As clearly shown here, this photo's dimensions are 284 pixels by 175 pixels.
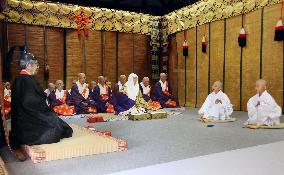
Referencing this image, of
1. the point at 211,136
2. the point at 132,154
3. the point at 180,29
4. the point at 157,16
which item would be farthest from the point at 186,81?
the point at 132,154

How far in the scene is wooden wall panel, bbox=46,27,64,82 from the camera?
30.0 ft

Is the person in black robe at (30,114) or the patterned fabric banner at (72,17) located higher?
the patterned fabric banner at (72,17)

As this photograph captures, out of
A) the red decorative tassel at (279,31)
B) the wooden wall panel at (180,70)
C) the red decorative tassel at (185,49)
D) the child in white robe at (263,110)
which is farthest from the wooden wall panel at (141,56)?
the child in white robe at (263,110)

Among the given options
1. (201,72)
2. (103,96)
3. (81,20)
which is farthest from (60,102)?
(201,72)

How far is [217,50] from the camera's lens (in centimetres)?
900

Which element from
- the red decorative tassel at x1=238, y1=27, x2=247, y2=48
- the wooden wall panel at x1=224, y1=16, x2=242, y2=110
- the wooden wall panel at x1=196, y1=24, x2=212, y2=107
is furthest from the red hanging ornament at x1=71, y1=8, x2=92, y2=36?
the red decorative tassel at x1=238, y1=27, x2=247, y2=48

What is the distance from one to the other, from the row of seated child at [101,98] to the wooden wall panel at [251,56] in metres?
2.42

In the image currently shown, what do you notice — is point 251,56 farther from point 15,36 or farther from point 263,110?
point 15,36

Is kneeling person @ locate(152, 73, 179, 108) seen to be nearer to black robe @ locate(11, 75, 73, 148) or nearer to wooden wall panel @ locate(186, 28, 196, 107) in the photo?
wooden wall panel @ locate(186, 28, 196, 107)

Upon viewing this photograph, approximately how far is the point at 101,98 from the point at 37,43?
8.67 ft

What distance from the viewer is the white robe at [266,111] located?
17.7 feet

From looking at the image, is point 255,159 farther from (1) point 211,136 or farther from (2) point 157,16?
(2) point 157,16

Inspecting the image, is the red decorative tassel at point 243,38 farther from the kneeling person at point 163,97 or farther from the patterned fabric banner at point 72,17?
the patterned fabric banner at point 72,17

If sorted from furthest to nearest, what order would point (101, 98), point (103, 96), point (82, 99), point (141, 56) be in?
point (141, 56), point (103, 96), point (101, 98), point (82, 99)
